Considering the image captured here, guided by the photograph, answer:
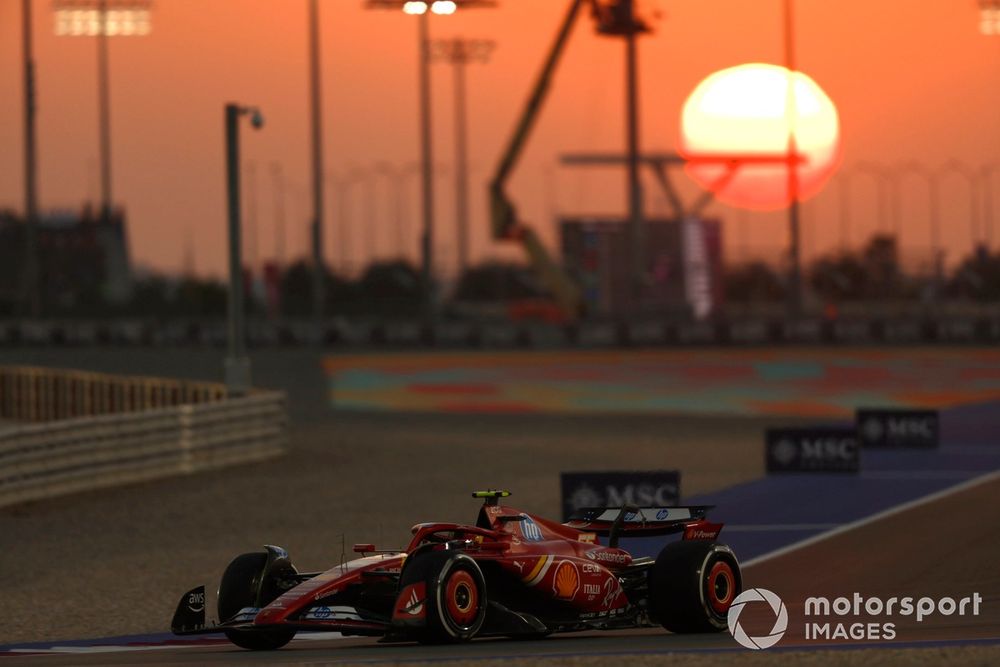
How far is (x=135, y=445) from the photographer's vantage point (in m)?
25.9

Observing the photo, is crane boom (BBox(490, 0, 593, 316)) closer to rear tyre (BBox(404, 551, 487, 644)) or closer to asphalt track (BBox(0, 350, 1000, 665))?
asphalt track (BBox(0, 350, 1000, 665))

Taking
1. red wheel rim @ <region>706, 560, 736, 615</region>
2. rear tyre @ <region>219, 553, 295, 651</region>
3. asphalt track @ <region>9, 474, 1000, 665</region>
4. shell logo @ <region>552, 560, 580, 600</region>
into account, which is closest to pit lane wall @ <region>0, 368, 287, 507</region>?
asphalt track @ <region>9, 474, 1000, 665</region>

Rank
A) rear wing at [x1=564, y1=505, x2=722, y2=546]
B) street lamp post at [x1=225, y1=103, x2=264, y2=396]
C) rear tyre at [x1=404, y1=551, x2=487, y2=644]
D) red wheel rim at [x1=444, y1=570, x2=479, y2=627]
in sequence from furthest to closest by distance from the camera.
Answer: street lamp post at [x1=225, y1=103, x2=264, y2=396]
rear wing at [x1=564, y1=505, x2=722, y2=546]
red wheel rim at [x1=444, y1=570, x2=479, y2=627]
rear tyre at [x1=404, y1=551, x2=487, y2=644]

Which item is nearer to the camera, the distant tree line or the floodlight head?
the floodlight head

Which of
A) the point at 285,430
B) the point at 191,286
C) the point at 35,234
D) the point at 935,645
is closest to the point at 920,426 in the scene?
the point at 285,430

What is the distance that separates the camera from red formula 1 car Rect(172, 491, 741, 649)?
1049 centimetres

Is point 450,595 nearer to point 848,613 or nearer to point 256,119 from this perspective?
point 848,613

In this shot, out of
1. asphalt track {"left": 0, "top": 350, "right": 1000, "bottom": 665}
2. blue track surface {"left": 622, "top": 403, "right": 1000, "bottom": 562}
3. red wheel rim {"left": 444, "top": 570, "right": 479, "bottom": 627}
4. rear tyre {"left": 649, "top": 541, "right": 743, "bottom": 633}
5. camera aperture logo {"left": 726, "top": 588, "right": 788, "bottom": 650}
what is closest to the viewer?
red wheel rim {"left": 444, "top": 570, "right": 479, "bottom": 627}

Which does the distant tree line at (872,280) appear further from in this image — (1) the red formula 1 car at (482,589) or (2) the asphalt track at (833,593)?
(1) the red formula 1 car at (482,589)

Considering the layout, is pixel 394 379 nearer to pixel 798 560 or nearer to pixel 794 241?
pixel 794 241

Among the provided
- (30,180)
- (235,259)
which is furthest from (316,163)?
(235,259)

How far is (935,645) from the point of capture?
10.5 m

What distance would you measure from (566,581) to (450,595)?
0.98 metres

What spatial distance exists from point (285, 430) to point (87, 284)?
327 feet
